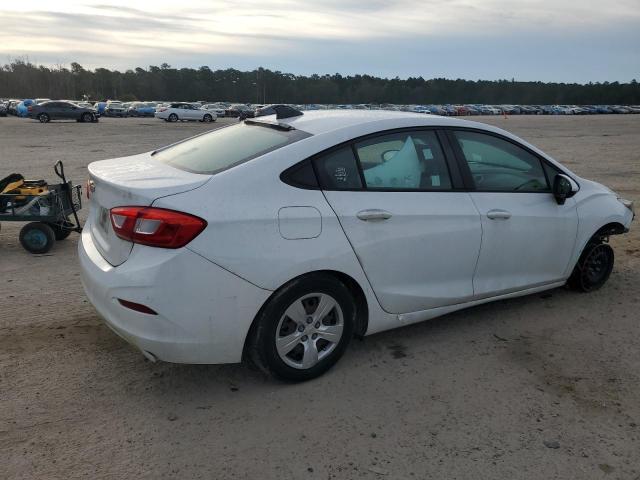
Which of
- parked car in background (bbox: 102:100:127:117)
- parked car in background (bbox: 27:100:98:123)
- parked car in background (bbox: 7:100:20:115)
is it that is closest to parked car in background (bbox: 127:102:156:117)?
parked car in background (bbox: 102:100:127:117)

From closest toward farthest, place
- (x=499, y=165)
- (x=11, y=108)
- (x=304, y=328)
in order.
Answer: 1. (x=304, y=328)
2. (x=499, y=165)
3. (x=11, y=108)

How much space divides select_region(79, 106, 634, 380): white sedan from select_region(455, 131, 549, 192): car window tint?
11 mm

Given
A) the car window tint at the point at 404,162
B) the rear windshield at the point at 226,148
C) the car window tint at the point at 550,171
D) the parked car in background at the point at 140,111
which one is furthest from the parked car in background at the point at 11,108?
the car window tint at the point at 550,171

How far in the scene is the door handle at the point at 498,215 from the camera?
388 centimetres

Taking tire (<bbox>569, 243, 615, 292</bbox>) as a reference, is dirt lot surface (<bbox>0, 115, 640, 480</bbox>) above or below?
below

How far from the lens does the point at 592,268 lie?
487 centimetres

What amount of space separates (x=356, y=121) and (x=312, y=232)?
97 centimetres

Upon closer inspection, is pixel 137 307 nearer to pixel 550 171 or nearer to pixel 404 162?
pixel 404 162

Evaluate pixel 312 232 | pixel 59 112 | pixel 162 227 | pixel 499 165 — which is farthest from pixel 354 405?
pixel 59 112

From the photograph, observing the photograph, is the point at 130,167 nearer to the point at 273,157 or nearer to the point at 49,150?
the point at 273,157

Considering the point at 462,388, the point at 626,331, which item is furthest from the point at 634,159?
the point at 462,388

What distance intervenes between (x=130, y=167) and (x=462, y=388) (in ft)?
8.43

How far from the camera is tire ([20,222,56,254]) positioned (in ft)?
19.1

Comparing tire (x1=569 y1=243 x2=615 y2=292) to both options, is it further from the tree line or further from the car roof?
the tree line
